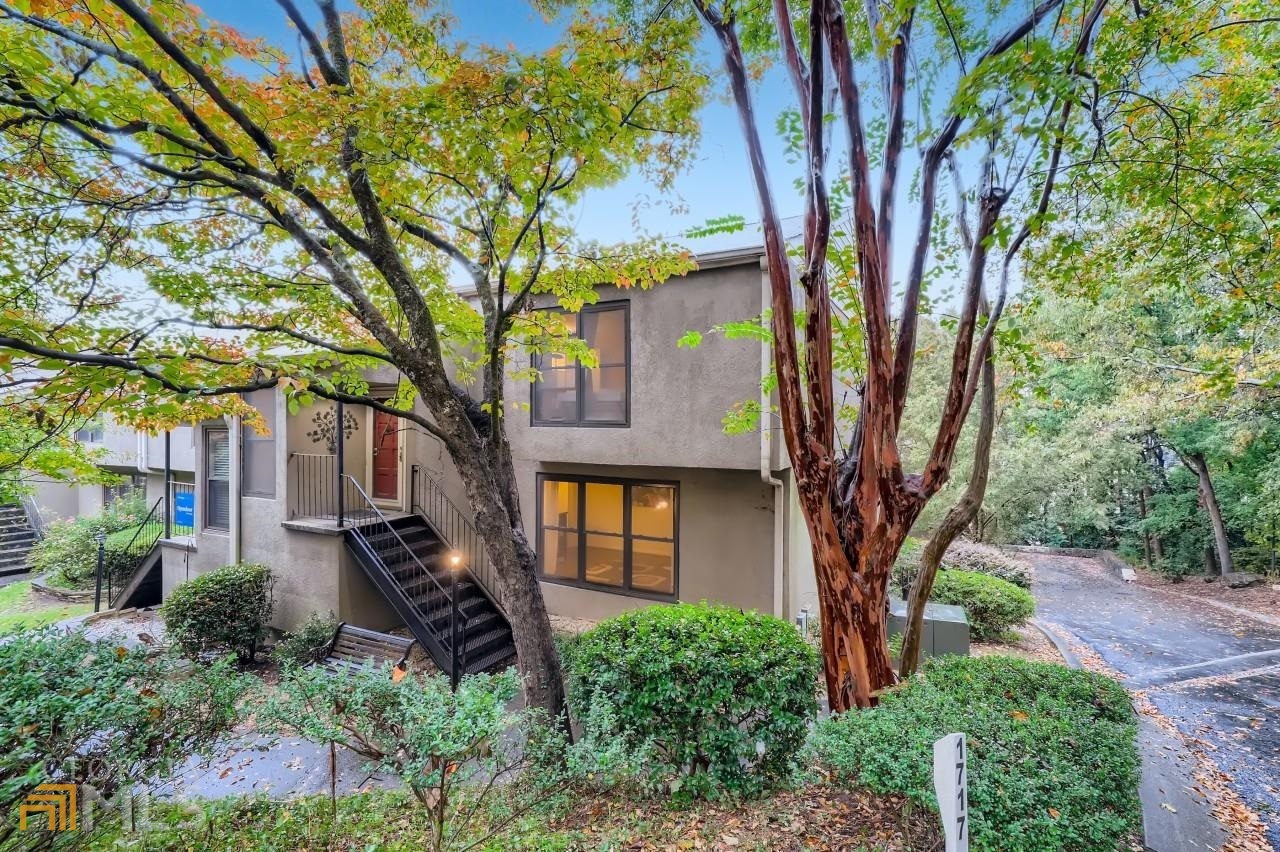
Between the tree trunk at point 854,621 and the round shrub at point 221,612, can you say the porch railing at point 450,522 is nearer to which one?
the round shrub at point 221,612

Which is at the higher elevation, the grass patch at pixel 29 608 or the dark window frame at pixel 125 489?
the dark window frame at pixel 125 489

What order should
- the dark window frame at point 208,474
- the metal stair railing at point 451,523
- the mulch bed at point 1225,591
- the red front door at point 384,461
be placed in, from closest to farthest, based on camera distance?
the metal stair railing at point 451,523 < the dark window frame at point 208,474 < the red front door at point 384,461 < the mulch bed at point 1225,591

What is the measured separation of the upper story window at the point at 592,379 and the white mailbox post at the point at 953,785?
531cm

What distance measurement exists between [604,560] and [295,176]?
602 cm

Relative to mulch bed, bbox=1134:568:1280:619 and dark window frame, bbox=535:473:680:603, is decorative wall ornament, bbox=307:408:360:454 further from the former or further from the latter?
mulch bed, bbox=1134:568:1280:619

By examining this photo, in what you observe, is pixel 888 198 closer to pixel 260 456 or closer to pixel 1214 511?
pixel 260 456

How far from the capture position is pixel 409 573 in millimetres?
7262

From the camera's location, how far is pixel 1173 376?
11664 mm

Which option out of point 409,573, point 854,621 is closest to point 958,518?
point 854,621

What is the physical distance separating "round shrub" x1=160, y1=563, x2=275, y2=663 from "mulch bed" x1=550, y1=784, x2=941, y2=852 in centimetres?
624

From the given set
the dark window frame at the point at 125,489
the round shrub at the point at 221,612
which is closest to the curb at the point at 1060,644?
the round shrub at the point at 221,612

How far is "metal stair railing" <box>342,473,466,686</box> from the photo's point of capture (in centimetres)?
632

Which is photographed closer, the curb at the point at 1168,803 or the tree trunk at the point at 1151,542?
the curb at the point at 1168,803

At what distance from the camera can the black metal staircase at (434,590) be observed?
6492 mm
